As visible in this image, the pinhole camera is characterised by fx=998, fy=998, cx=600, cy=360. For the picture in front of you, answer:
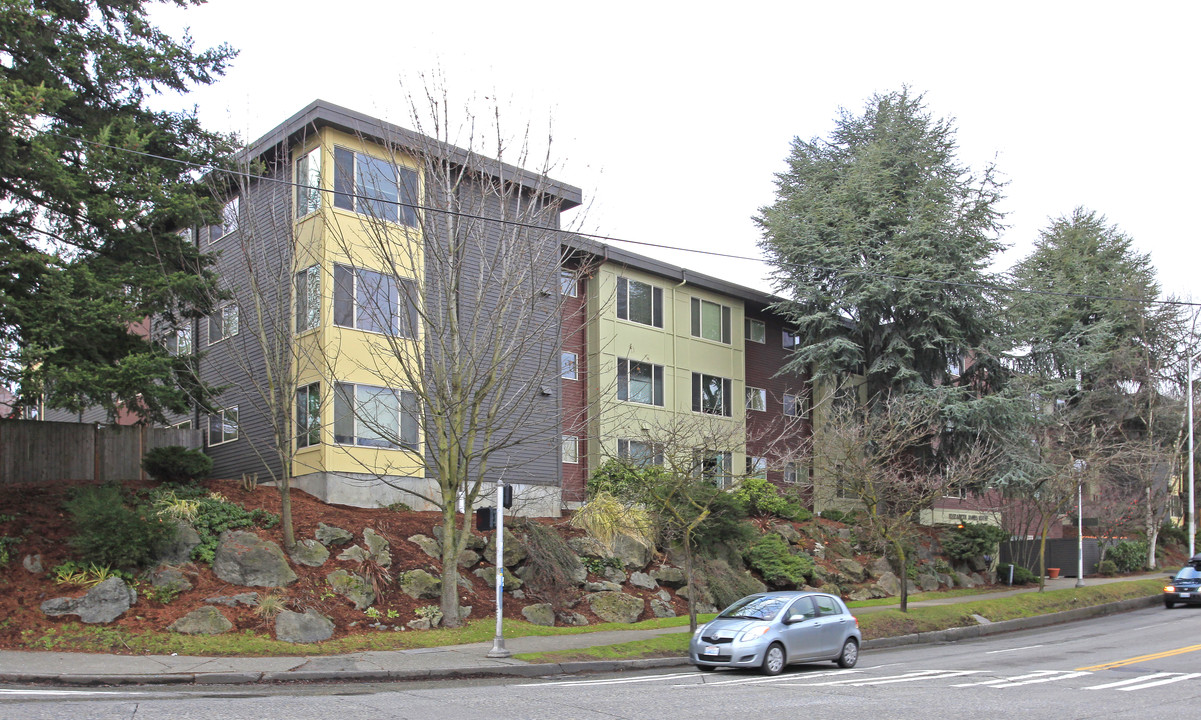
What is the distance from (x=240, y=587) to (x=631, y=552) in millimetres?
10158

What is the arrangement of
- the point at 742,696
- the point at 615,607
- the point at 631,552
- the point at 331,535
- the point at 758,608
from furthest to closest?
the point at 631,552
the point at 615,607
the point at 331,535
the point at 758,608
the point at 742,696

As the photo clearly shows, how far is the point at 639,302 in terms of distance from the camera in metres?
35.3

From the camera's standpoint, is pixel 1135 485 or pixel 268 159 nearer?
pixel 268 159

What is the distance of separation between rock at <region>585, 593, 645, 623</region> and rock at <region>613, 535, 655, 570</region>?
1835 millimetres

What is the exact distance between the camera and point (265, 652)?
16.3 m

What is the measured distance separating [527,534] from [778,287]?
18669 millimetres

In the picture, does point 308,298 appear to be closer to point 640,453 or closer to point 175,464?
point 175,464

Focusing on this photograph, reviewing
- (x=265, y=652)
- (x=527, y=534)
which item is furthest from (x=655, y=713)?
(x=527, y=534)

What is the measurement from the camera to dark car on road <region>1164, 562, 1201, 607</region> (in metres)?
28.8

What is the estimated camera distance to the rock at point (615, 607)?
22.5 meters

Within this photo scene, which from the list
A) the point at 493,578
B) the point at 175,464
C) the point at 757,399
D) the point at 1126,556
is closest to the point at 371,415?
the point at 175,464

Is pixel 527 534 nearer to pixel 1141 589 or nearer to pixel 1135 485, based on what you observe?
pixel 1141 589

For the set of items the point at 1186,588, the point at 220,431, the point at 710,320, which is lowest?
the point at 1186,588

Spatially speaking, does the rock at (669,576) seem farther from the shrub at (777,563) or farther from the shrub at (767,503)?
the shrub at (767,503)
